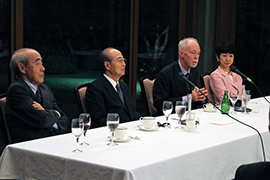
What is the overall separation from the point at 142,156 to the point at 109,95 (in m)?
1.30

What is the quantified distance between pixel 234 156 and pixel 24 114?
1.44m

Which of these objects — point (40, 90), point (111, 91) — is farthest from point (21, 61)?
point (111, 91)

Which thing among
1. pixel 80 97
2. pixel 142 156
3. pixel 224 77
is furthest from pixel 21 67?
pixel 224 77

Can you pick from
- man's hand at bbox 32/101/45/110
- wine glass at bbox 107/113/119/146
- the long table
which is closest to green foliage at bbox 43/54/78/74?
man's hand at bbox 32/101/45/110

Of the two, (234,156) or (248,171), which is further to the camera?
(234,156)

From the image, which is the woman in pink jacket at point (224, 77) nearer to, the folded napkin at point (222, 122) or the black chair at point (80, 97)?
the folded napkin at point (222, 122)

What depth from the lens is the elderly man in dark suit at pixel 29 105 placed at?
2.60 m

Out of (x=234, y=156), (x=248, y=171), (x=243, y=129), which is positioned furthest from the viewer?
(x=243, y=129)

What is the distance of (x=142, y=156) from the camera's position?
183 centimetres

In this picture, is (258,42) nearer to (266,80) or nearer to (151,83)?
(266,80)

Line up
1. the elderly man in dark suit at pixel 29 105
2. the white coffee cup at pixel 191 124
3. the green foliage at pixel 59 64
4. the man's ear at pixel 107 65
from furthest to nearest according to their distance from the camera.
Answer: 1. the green foliage at pixel 59 64
2. the man's ear at pixel 107 65
3. the elderly man in dark suit at pixel 29 105
4. the white coffee cup at pixel 191 124

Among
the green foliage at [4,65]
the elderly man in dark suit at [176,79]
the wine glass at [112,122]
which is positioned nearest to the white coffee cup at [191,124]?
the wine glass at [112,122]

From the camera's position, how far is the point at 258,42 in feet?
20.6

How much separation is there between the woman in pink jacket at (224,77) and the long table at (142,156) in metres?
1.62
